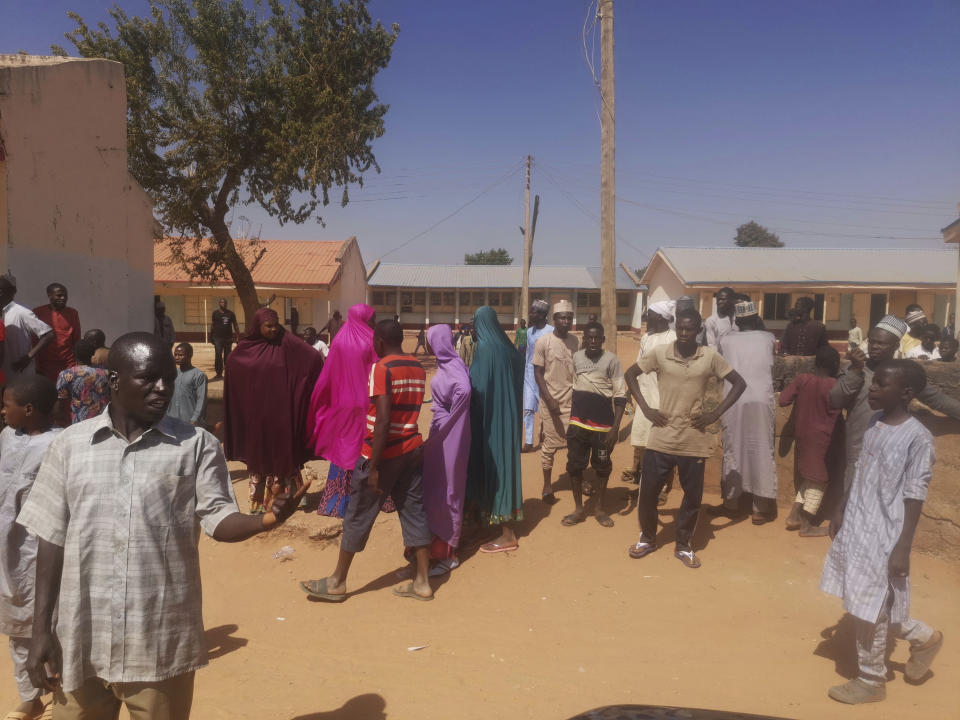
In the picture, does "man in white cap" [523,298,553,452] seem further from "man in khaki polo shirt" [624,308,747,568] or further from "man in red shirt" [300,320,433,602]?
"man in red shirt" [300,320,433,602]

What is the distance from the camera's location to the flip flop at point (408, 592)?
4691 millimetres

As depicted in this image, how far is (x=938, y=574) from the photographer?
16.3ft

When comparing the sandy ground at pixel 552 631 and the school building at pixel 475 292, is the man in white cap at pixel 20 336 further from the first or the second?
the school building at pixel 475 292

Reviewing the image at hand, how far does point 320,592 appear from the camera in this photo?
4637 mm

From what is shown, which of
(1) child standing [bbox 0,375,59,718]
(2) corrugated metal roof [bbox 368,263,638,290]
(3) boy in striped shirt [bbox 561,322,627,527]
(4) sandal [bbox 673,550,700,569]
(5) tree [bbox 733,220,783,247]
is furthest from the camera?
(5) tree [bbox 733,220,783,247]

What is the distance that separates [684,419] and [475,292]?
111 ft

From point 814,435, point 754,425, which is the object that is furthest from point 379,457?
point 814,435

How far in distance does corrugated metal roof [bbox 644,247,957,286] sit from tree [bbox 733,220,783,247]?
42459 mm

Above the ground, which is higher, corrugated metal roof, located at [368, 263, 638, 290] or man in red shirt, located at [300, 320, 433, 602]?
corrugated metal roof, located at [368, 263, 638, 290]

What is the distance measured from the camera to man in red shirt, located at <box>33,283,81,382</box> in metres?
7.13

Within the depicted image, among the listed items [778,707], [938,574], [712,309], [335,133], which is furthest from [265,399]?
[712,309]

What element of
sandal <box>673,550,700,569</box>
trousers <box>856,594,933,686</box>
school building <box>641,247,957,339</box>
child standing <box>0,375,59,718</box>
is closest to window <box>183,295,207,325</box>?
school building <box>641,247,957,339</box>

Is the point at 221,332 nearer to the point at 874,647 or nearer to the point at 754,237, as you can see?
the point at 874,647

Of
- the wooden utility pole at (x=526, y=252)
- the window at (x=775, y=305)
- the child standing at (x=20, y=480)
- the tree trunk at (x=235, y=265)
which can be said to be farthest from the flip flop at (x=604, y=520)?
the window at (x=775, y=305)
